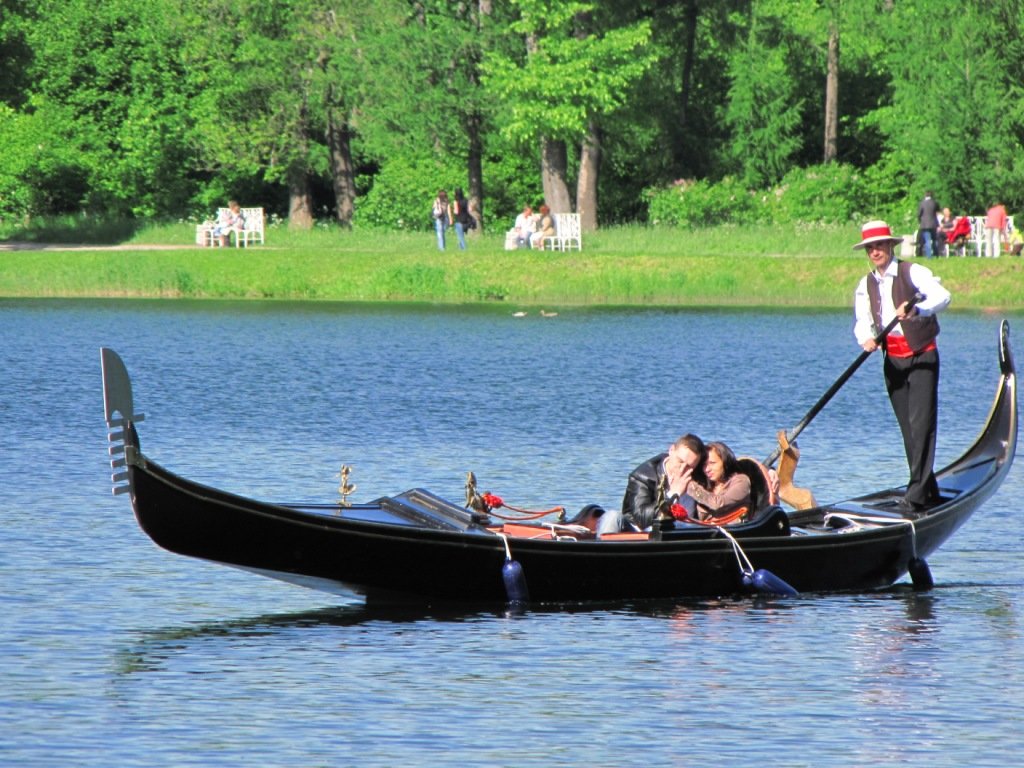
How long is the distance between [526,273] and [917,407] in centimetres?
2640

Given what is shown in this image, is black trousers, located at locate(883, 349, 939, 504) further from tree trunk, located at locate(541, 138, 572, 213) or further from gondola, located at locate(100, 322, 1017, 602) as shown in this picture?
tree trunk, located at locate(541, 138, 572, 213)

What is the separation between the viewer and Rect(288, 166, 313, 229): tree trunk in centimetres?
5266

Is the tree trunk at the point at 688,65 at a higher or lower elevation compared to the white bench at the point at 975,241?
higher

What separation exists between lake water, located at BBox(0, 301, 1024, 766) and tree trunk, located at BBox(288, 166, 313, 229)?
27.7m

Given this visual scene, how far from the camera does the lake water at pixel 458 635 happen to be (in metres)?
9.44

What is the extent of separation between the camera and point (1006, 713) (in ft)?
33.0

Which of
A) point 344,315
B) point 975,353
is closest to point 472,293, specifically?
point 344,315

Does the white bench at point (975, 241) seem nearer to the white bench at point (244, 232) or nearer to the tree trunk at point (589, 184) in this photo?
the tree trunk at point (589, 184)

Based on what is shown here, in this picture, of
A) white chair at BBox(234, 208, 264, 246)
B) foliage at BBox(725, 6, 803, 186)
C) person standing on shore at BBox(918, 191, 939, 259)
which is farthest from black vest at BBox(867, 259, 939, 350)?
foliage at BBox(725, 6, 803, 186)

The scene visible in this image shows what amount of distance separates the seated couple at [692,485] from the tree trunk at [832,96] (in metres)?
40.0

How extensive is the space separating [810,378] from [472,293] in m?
12.1

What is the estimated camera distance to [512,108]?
4434 centimetres

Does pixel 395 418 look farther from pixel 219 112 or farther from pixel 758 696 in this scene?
pixel 219 112

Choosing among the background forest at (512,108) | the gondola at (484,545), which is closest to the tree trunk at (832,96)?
the background forest at (512,108)
